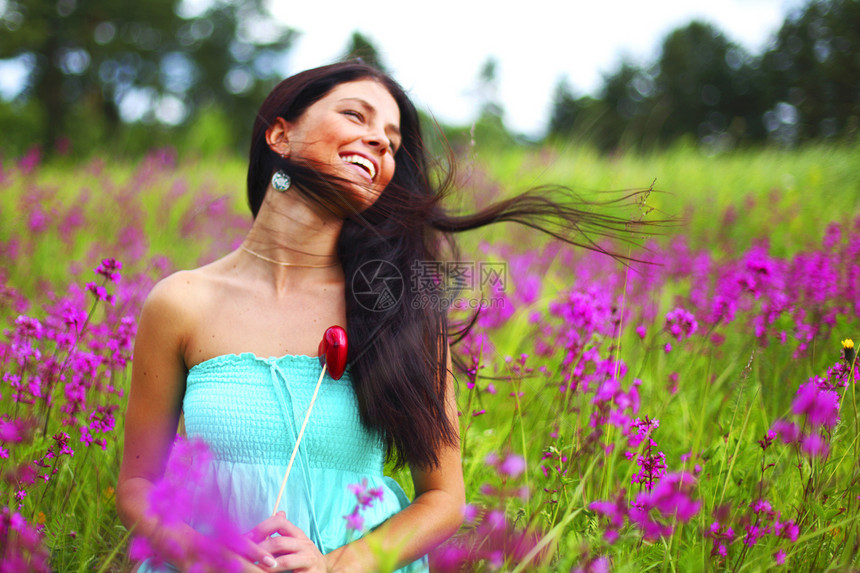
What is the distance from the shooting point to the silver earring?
6.31ft

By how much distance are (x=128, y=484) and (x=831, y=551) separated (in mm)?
2068

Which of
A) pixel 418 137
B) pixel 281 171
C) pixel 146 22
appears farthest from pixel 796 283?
pixel 146 22

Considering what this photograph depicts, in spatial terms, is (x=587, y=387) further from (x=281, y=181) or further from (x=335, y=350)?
(x=281, y=181)

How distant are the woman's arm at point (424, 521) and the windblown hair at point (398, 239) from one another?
0.05 meters

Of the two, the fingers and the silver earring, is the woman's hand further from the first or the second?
the silver earring

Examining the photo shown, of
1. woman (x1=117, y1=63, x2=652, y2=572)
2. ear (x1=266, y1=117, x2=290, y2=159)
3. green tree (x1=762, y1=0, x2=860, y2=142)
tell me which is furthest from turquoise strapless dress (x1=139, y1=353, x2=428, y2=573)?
green tree (x1=762, y1=0, x2=860, y2=142)

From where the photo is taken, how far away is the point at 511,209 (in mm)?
2109

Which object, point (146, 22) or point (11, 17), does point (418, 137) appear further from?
point (146, 22)

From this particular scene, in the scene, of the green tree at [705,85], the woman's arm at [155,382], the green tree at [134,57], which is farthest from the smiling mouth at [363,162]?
the green tree at [705,85]

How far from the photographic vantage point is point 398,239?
2.15 m

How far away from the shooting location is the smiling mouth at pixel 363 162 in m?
1.90

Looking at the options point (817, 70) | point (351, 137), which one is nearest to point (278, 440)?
point (351, 137)
